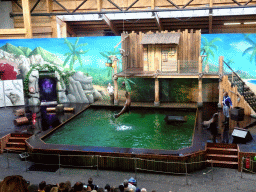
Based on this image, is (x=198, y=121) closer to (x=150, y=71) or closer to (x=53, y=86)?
(x=150, y=71)

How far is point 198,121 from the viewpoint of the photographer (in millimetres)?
14664

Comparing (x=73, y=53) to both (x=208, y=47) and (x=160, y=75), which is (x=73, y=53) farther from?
(x=208, y=47)

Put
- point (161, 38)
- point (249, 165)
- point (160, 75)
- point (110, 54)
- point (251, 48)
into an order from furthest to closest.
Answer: point (110, 54)
point (251, 48)
point (161, 38)
point (160, 75)
point (249, 165)

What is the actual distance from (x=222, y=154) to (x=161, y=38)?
9.63 meters

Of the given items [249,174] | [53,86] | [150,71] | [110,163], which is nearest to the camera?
[249,174]

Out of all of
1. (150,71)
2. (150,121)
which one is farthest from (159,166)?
(150,71)

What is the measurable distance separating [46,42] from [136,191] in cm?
1627

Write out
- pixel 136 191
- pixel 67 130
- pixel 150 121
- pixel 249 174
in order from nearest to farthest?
1. pixel 136 191
2. pixel 249 174
3. pixel 67 130
4. pixel 150 121

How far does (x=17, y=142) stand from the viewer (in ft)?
41.9

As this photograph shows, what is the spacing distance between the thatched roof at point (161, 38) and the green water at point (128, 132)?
4.49 metres

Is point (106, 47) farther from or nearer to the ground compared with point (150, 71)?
farther from the ground

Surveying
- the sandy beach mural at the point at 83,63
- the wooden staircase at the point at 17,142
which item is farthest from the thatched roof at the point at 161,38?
the wooden staircase at the point at 17,142

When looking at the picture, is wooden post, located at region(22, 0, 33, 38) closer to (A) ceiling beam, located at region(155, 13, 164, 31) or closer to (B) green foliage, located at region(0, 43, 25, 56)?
(B) green foliage, located at region(0, 43, 25, 56)

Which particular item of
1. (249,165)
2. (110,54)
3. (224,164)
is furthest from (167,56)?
(249,165)
